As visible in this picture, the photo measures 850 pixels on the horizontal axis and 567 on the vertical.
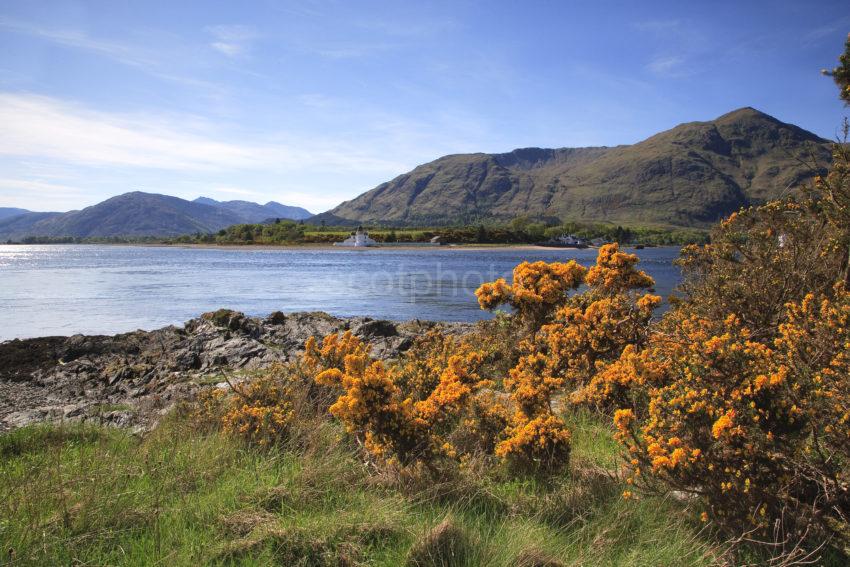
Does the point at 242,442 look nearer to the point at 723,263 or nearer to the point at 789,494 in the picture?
the point at 789,494

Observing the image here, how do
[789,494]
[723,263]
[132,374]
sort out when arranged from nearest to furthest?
[789,494]
[723,263]
[132,374]

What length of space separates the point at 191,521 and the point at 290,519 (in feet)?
2.67

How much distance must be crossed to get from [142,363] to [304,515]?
13902mm

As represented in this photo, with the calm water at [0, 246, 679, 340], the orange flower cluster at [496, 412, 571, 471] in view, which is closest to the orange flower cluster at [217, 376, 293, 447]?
the orange flower cluster at [496, 412, 571, 471]

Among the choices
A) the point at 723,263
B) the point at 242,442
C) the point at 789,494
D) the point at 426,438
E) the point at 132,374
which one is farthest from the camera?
the point at 132,374

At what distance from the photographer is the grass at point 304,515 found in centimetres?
401

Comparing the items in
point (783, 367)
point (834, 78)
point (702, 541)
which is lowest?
point (702, 541)

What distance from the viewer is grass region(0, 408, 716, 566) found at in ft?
13.2

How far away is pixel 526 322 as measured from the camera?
10367mm

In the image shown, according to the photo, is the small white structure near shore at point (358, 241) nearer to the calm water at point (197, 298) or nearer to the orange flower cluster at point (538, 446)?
the calm water at point (197, 298)

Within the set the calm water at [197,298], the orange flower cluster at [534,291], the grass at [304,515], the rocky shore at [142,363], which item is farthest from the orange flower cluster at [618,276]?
the calm water at [197,298]

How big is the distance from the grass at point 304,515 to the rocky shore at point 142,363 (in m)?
3.66

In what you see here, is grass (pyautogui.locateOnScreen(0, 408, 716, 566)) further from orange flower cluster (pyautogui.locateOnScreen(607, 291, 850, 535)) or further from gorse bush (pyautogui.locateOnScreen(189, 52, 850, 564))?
orange flower cluster (pyautogui.locateOnScreen(607, 291, 850, 535))

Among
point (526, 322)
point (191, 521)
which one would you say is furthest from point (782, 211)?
point (191, 521)
